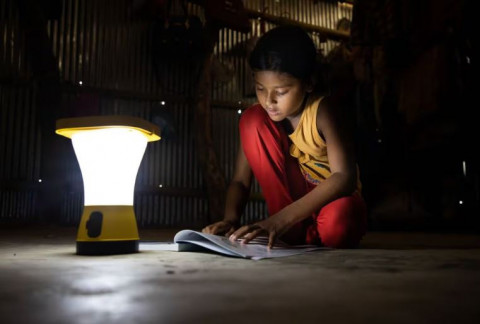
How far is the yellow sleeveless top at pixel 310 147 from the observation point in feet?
5.77

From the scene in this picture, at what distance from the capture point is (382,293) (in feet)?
2.51

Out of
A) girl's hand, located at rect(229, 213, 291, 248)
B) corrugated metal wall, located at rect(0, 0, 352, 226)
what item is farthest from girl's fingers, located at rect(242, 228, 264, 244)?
corrugated metal wall, located at rect(0, 0, 352, 226)

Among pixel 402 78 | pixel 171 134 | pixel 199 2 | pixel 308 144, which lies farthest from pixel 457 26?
pixel 171 134

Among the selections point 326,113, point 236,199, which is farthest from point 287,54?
point 236,199

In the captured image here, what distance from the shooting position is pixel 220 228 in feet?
5.51

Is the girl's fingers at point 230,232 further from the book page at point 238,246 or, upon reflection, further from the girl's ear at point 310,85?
the girl's ear at point 310,85

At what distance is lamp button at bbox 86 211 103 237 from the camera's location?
55.4 inches

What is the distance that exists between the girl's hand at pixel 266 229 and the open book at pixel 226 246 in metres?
0.03

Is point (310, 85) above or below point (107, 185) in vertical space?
above

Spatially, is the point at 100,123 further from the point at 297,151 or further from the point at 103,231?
the point at 297,151

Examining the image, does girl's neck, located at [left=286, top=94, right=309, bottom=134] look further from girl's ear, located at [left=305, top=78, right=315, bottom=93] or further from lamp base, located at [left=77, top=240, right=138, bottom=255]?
lamp base, located at [left=77, top=240, right=138, bottom=255]

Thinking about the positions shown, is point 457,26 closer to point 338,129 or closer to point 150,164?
point 338,129

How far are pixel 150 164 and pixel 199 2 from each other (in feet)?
5.93

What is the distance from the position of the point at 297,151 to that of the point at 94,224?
2.99 ft
